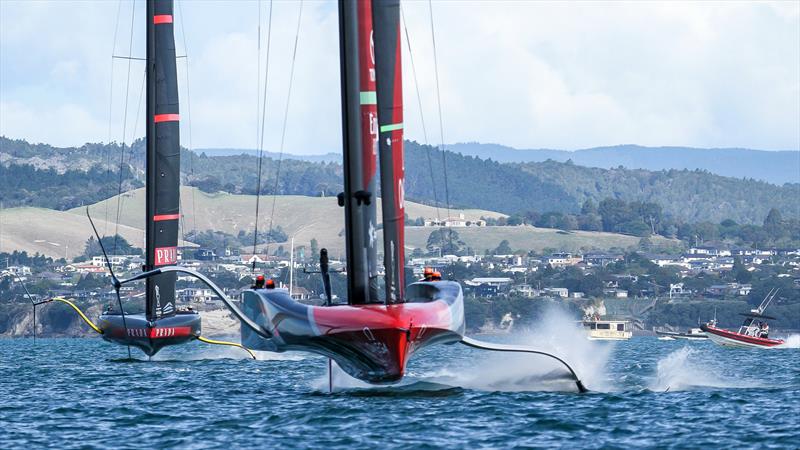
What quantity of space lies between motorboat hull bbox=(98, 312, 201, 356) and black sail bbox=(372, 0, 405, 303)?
1973 centimetres

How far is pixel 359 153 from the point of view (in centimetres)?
3109

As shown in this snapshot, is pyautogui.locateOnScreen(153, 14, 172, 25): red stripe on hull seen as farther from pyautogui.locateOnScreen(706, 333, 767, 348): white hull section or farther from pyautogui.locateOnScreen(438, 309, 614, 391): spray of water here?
pyautogui.locateOnScreen(706, 333, 767, 348): white hull section

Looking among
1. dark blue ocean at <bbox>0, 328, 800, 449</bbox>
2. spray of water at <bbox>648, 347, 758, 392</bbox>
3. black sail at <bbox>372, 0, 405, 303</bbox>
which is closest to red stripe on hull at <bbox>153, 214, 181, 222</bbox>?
dark blue ocean at <bbox>0, 328, 800, 449</bbox>

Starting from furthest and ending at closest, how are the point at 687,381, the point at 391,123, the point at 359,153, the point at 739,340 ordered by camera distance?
the point at 739,340 → the point at 687,381 → the point at 391,123 → the point at 359,153

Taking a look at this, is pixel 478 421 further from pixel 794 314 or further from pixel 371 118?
pixel 794 314

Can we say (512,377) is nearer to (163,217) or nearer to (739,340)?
(163,217)

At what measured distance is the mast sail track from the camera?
1222 inches

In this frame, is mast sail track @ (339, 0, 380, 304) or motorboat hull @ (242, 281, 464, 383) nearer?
motorboat hull @ (242, 281, 464, 383)

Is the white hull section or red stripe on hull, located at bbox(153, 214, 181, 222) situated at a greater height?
red stripe on hull, located at bbox(153, 214, 181, 222)

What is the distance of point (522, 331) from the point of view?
168500mm

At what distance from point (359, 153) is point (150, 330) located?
20.2 m

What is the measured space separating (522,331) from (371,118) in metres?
139

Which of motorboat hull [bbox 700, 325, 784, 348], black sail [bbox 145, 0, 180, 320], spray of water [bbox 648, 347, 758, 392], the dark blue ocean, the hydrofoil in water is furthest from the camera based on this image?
motorboat hull [bbox 700, 325, 784, 348]

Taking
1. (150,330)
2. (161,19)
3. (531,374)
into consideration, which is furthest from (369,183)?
(161,19)
